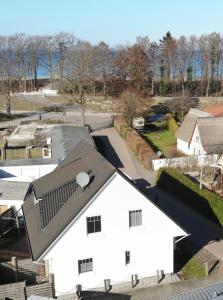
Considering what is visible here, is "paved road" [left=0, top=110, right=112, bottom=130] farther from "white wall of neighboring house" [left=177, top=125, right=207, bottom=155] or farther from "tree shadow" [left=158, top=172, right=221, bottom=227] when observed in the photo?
"tree shadow" [left=158, top=172, right=221, bottom=227]

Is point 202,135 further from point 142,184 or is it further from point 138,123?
point 138,123

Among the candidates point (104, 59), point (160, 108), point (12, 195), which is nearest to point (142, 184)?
point (12, 195)

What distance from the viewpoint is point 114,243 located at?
914 inches

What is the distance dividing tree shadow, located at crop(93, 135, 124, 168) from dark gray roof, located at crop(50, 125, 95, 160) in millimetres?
2266

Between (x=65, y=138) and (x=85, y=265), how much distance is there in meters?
26.2

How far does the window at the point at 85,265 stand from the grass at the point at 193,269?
221 inches

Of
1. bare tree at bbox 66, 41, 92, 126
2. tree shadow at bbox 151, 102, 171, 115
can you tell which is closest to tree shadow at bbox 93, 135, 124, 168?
bare tree at bbox 66, 41, 92, 126

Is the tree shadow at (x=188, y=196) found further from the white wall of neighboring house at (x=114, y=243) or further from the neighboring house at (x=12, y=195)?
the neighboring house at (x=12, y=195)

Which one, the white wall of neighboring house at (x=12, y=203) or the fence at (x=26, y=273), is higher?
the white wall of neighboring house at (x=12, y=203)

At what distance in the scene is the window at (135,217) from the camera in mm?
23172

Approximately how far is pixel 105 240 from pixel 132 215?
189 cm

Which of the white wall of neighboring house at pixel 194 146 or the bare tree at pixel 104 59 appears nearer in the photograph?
the white wall of neighboring house at pixel 194 146

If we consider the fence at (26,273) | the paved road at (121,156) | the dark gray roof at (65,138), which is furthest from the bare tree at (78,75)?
the fence at (26,273)

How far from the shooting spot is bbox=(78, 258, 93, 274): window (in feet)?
75.2
